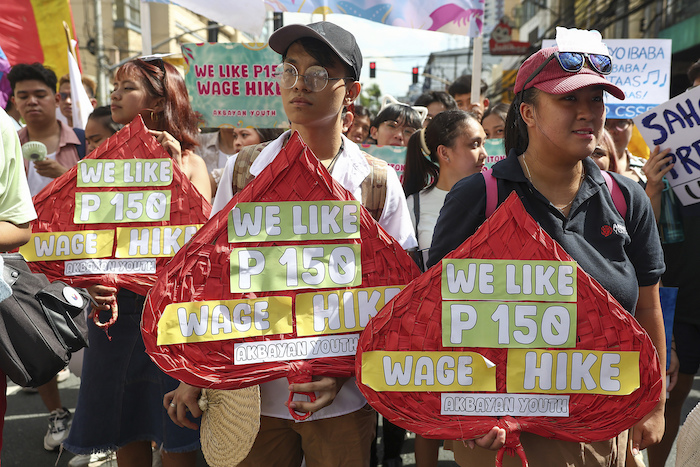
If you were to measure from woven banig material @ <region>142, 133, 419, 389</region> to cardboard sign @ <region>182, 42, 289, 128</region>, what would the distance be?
2.99 meters

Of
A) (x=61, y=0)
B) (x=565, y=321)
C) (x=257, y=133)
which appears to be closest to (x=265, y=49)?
(x=257, y=133)

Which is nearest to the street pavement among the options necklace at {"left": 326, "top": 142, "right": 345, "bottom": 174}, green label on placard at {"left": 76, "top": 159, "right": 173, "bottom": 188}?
green label on placard at {"left": 76, "top": 159, "right": 173, "bottom": 188}

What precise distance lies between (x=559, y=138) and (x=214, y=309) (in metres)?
1.07

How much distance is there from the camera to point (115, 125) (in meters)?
3.33

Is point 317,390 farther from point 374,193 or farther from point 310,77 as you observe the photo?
point 310,77

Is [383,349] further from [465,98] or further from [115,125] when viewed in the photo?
[465,98]

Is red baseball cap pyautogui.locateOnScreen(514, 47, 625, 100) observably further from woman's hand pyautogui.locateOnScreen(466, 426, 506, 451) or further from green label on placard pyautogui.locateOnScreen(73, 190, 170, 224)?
green label on placard pyautogui.locateOnScreen(73, 190, 170, 224)

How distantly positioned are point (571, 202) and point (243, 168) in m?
1.04

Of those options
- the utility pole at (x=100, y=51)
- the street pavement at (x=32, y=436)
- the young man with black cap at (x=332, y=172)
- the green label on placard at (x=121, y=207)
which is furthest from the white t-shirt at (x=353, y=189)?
the utility pole at (x=100, y=51)

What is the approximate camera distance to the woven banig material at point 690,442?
1440 millimetres

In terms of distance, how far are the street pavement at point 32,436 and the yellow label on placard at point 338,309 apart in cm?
224

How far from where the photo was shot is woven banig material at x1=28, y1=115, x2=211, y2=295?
7.72 ft

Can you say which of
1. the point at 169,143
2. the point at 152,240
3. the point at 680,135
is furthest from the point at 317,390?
the point at 680,135

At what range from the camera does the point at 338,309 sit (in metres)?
1.73
